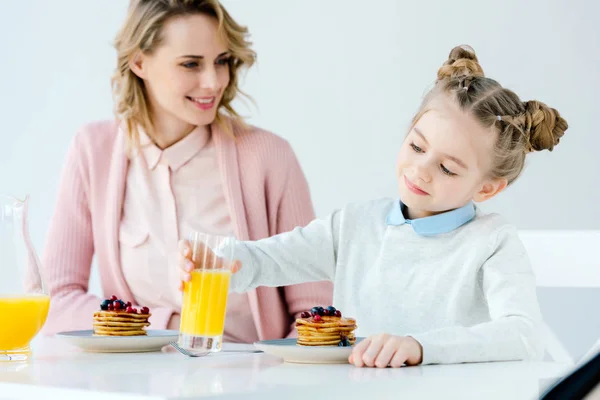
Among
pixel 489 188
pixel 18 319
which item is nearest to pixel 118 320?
pixel 18 319

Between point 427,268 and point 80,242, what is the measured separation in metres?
1.20

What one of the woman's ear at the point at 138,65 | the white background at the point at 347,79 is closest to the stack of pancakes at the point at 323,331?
the woman's ear at the point at 138,65

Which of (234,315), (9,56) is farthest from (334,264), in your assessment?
(9,56)

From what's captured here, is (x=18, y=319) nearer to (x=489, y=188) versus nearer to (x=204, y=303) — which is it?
(x=204, y=303)

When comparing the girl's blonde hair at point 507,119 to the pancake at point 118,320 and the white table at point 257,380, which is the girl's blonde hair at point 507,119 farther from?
the pancake at point 118,320

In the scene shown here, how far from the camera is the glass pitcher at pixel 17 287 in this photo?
1396 mm

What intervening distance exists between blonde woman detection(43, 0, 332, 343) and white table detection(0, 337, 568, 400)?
3.69ft

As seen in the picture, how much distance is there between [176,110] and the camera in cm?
255

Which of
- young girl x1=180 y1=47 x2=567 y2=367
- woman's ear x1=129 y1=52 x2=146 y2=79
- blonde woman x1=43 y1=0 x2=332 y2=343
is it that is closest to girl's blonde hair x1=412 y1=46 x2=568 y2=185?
young girl x1=180 y1=47 x2=567 y2=367

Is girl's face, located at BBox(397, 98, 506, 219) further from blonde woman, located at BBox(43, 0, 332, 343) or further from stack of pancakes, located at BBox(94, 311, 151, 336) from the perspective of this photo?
blonde woman, located at BBox(43, 0, 332, 343)

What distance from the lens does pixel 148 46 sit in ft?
8.47

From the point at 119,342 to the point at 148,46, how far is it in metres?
1.28

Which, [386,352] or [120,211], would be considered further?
[120,211]

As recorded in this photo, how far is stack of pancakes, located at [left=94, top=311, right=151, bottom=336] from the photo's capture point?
154 centimetres
